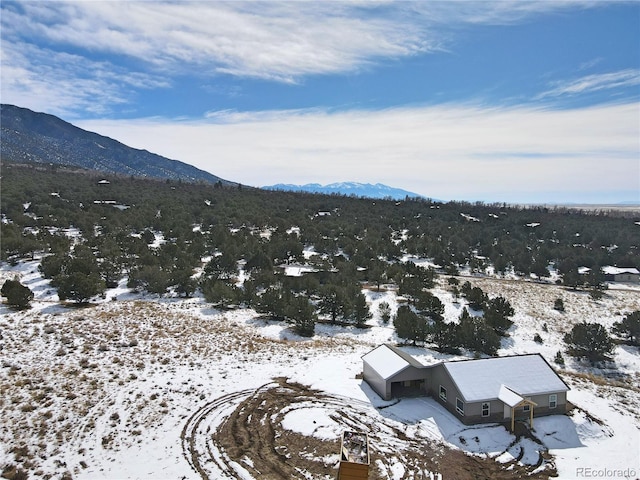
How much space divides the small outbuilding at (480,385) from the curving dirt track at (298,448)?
2803 millimetres

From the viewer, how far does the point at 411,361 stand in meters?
23.9

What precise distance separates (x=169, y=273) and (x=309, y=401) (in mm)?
23452

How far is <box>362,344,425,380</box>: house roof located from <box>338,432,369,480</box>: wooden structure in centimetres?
564

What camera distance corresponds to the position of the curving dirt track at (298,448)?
1638cm

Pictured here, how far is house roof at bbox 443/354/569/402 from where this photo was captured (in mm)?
21203

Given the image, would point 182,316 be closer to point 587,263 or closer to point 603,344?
point 603,344

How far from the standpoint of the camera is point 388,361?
23797 mm

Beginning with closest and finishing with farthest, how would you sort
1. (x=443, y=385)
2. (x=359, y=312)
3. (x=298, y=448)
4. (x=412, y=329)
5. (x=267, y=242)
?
(x=298, y=448) < (x=443, y=385) < (x=412, y=329) < (x=359, y=312) < (x=267, y=242)

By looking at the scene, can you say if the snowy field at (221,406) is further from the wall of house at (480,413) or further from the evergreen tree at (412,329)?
the evergreen tree at (412,329)

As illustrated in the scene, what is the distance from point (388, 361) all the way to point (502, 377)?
5.98m

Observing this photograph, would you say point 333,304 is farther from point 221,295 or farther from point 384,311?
point 221,295

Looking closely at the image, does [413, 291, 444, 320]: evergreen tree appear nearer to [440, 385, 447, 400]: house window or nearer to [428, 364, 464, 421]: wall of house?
[428, 364, 464, 421]: wall of house

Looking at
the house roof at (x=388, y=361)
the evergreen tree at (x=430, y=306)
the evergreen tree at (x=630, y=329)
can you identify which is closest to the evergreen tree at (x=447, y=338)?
the evergreen tree at (x=430, y=306)

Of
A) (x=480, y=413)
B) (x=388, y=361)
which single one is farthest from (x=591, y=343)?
(x=388, y=361)
